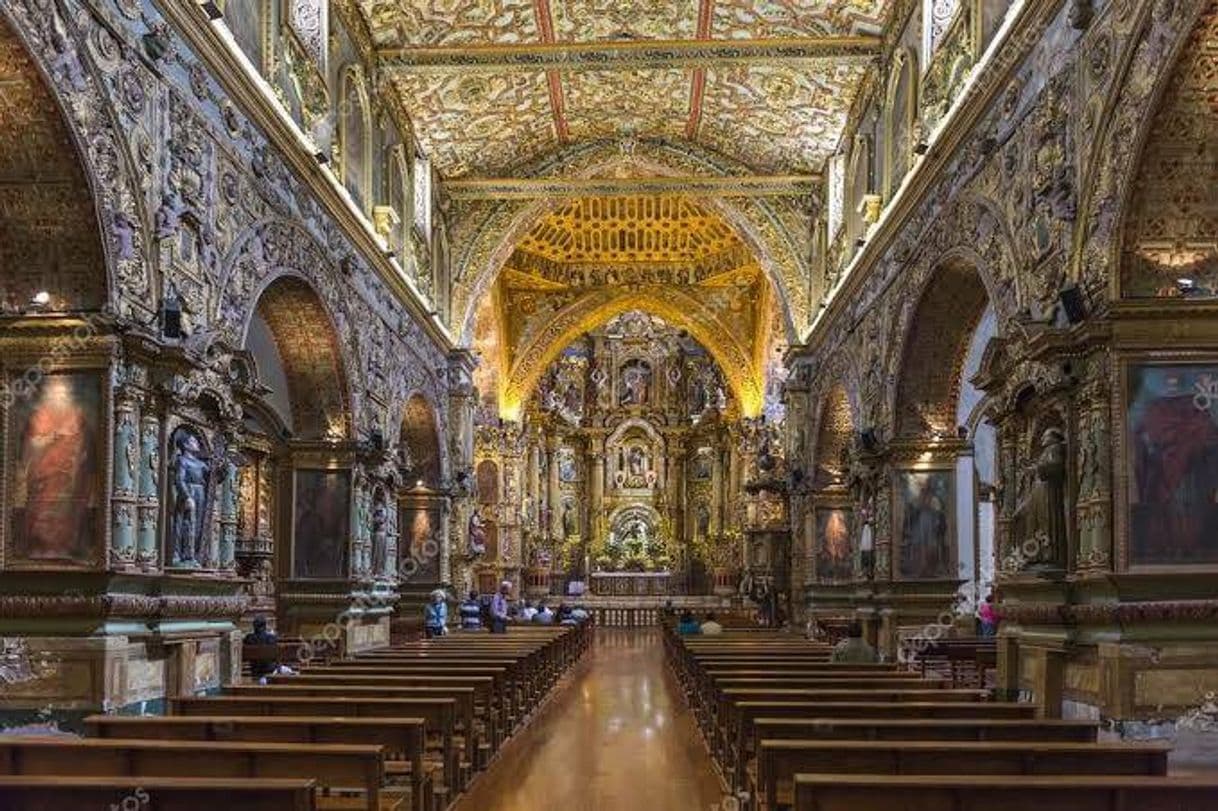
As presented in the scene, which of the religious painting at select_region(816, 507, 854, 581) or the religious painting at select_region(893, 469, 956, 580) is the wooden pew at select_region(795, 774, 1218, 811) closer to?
the religious painting at select_region(893, 469, 956, 580)

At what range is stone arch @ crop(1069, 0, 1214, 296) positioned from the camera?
9.59 meters

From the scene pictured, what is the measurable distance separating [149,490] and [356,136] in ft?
33.8

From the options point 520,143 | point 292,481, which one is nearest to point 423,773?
point 292,481

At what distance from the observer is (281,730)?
763 centimetres

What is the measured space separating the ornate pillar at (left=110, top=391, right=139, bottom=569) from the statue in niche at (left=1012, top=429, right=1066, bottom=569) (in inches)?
302

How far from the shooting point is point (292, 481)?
19578 mm

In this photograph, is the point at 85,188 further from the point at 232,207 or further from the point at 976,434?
the point at 976,434

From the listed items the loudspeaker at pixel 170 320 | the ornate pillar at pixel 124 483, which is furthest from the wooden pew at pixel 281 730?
the loudspeaker at pixel 170 320

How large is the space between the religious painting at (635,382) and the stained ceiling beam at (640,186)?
732 inches

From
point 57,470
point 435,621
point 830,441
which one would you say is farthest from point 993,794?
point 830,441

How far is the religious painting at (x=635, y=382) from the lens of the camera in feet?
151

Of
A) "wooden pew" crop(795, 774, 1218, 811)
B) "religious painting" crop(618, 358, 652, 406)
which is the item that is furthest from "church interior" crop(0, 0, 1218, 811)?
"religious painting" crop(618, 358, 652, 406)

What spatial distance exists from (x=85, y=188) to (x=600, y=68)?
38.9 feet

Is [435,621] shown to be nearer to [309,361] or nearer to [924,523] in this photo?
[309,361]
